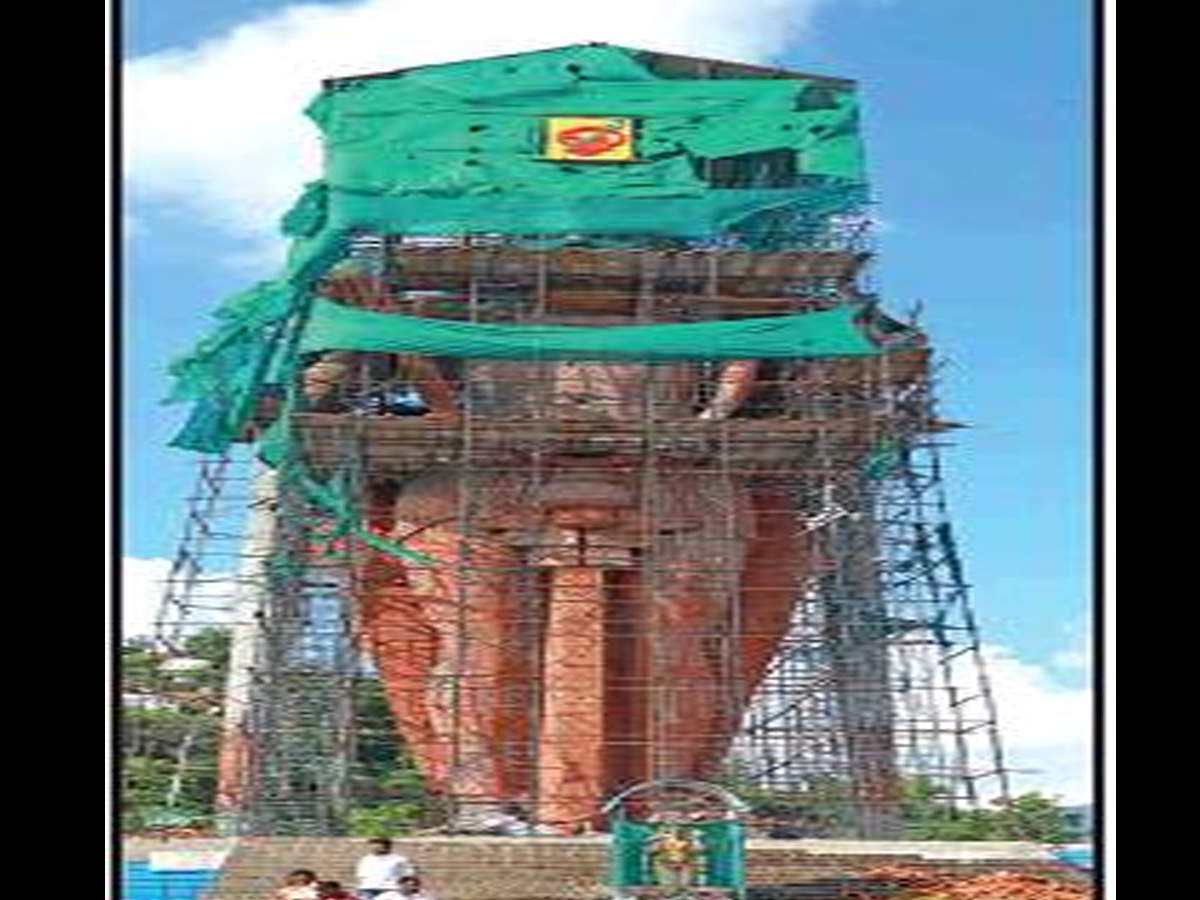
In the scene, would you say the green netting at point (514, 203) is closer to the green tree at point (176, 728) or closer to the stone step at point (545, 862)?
the green tree at point (176, 728)

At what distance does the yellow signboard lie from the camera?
723cm

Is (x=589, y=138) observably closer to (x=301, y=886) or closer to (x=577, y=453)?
(x=577, y=453)

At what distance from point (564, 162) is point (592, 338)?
1.88 feet

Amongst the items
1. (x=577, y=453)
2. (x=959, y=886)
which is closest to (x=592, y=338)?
(x=577, y=453)

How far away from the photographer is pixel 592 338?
718 cm

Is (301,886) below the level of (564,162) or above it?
below

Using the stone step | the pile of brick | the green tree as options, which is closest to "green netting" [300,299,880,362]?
the green tree

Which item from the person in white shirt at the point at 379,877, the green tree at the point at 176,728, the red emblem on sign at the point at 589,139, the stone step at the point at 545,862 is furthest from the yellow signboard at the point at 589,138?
the person in white shirt at the point at 379,877

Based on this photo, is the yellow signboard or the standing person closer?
the standing person

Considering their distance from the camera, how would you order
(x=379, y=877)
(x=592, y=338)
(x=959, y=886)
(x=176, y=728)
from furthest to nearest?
(x=592, y=338), (x=176, y=728), (x=959, y=886), (x=379, y=877)

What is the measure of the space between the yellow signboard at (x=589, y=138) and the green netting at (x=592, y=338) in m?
0.55

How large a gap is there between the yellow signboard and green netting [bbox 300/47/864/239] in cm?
3

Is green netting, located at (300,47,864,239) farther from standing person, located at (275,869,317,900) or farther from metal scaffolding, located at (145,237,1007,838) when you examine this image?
standing person, located at (275,869,317,900)
